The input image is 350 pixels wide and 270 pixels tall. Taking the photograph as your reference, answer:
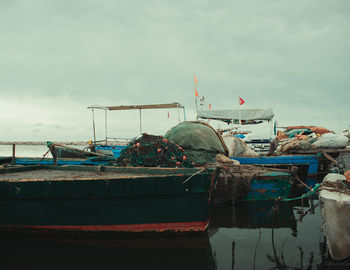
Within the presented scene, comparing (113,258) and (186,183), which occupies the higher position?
(186,183)

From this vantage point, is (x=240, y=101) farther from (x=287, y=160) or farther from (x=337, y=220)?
(x=337, y=220)

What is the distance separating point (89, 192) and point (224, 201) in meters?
4.64

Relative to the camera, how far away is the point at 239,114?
19.4 metres

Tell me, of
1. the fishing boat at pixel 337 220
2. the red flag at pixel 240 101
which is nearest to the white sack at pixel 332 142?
the red flag at pixel 240 101

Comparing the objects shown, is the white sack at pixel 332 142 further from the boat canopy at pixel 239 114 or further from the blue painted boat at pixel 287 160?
the boat canopy at pixel 239 114

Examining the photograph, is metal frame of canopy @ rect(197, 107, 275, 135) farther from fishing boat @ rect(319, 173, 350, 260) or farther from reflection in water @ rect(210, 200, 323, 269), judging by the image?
fishing boat @ rect(319, 173, 350, 260)

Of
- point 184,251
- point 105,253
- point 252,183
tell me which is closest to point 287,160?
point 252,183

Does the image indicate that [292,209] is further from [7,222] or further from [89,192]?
[7,222]

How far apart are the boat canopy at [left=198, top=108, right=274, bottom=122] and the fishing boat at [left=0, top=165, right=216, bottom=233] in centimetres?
1532

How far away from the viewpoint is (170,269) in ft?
14.0

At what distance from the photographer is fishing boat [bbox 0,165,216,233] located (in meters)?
4.86

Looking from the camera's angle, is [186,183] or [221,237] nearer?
[186,183]

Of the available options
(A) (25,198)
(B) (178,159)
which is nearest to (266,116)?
(B) (178,159)

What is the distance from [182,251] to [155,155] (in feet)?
8.66
